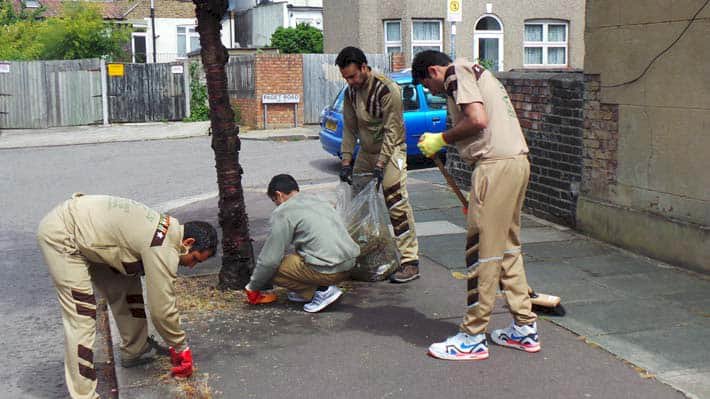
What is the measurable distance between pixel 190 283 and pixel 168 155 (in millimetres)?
10389

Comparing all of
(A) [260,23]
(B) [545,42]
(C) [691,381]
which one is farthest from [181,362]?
(A) [260,23]

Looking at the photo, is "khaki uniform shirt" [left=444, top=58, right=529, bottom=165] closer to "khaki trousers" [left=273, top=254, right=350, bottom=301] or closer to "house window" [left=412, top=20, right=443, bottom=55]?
"khaki trousers" [left=273, top=254, right=350, bottom=301]

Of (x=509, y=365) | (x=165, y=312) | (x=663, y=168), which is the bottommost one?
(x=509, y=365)

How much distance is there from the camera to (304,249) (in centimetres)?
614

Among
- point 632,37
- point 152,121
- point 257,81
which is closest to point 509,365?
point 632,37

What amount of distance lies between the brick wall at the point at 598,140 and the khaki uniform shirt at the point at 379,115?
2293 mm

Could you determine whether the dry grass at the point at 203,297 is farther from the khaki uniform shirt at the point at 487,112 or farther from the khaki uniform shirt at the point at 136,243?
the khaki uniform shirt at the point at 487,112

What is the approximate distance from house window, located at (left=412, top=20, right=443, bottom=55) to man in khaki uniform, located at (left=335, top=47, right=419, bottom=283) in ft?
66.1

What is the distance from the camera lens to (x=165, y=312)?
462 cm

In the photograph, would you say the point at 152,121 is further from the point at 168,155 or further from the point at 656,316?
the point at 656,316

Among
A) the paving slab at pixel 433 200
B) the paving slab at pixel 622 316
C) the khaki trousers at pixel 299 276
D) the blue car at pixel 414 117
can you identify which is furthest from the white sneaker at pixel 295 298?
the blue car at pixel 414 117

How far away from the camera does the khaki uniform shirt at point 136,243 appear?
4566mm

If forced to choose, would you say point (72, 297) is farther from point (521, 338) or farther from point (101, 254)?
point (521, 338)

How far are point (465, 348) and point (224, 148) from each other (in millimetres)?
2623
